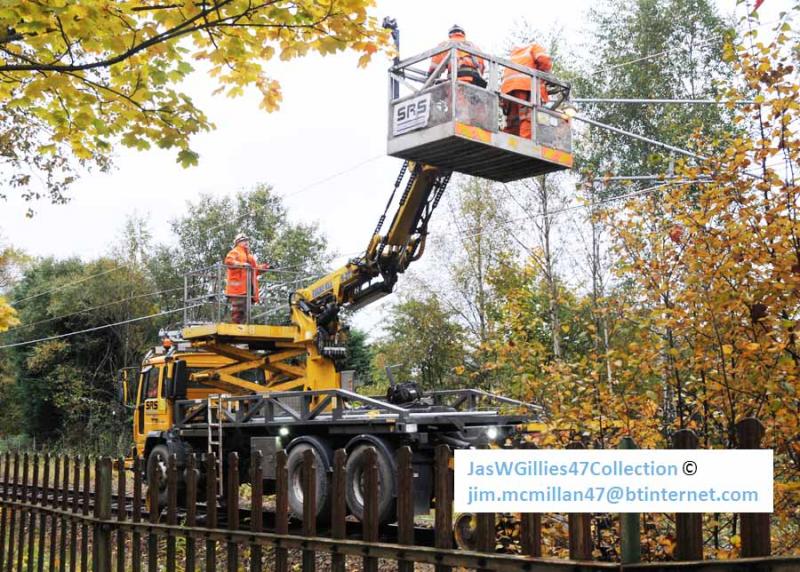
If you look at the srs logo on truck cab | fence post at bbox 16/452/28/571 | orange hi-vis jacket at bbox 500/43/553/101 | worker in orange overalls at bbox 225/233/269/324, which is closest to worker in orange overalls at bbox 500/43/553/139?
orange hi-vis jacket at bbox 500/43/553/101

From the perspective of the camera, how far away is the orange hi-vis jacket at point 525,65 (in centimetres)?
1119

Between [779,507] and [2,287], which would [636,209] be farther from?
[2,287]

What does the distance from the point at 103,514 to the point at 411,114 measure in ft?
18.7

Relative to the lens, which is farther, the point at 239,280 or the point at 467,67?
the point at 239,280

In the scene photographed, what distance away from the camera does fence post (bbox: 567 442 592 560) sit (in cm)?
362

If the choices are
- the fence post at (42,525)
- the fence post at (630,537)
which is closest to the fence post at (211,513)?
the fence post at (42,525)

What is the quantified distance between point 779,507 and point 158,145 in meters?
4.86

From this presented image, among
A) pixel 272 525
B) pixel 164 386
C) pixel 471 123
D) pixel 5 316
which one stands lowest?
pixel 272 525

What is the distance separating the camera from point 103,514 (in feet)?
23.8

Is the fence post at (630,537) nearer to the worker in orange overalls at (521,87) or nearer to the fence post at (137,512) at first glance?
the fence post at (137,512)

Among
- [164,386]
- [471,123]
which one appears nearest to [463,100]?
[471,123]

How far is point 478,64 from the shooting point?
11.6m

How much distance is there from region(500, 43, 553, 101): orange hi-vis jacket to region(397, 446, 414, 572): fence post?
24.9 ft

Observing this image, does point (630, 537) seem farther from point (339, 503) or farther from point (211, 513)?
point (211, 513)
